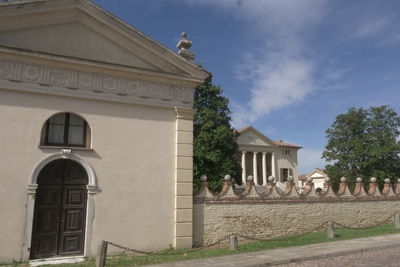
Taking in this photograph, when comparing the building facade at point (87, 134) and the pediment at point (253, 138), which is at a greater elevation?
the pediment at point (253, 138)

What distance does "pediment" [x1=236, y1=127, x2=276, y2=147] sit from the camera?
136ft

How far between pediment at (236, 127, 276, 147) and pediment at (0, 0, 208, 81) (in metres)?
31.2

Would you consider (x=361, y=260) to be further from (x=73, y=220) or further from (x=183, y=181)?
(x=73, y=220)

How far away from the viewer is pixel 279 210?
12.4 metres

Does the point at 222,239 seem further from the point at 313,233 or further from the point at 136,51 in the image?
the point at 136,51

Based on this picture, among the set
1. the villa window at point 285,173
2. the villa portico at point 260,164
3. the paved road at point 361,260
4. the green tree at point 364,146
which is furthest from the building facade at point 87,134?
the villa window at point 285,173

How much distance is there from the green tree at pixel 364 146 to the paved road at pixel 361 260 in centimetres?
1601

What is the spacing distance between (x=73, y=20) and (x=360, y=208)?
45.7 feet

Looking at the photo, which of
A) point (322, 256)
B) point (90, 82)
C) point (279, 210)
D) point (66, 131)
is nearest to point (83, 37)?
point (90, 82)

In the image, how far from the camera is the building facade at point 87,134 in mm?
8484

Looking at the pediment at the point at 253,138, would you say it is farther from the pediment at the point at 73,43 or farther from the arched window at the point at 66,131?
the arched window at the point at 66,131

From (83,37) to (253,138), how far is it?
3455cm

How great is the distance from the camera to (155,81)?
10383 millimetres

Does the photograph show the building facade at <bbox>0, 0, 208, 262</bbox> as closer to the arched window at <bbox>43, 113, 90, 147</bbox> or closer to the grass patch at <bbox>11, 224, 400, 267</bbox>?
the arched window at <bbox>43, 113, 90, 147</bbox>
